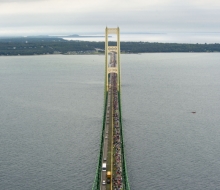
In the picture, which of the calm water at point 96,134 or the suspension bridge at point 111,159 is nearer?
the suspension bridge at point 111,159

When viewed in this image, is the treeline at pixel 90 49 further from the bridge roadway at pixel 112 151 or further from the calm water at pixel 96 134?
the bridge roadway at pixel 112 151

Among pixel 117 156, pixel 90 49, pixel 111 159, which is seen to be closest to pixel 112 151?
pixel 117 156

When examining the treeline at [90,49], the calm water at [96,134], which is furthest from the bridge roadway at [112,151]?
the treeline at [90,49]

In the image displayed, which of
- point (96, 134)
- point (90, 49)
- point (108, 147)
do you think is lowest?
point (96, 134)

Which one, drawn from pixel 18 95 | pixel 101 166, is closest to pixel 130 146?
pixel 101 166

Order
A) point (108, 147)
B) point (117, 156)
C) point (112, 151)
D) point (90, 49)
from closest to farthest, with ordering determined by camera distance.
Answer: point (117, 156) → point (112, 151) → point (108, 147) → point (90, 49)

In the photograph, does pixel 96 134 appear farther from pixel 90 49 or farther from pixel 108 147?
pixel 90 49

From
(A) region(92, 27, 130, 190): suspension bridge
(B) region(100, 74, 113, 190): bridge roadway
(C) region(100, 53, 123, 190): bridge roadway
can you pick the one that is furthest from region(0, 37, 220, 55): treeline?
(A) region(92, 27, 130, 190): suspension bridge

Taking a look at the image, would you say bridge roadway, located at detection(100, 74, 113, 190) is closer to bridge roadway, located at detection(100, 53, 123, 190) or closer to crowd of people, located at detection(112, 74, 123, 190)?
bridge roadway, located at detection(100, 53, 123, 190)

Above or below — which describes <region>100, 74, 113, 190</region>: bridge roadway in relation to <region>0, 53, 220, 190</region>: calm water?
above
